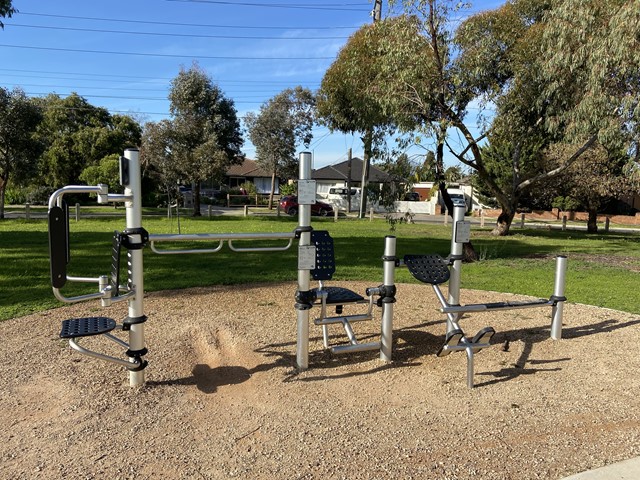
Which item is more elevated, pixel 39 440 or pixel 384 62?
pixel 384 62

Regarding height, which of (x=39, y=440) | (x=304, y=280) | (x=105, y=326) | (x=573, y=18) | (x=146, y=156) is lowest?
(x=39, y=440)

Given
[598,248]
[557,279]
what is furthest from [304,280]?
[598,248]

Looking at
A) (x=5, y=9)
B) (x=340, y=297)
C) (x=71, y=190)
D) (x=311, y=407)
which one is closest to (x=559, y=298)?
(x=340, y=297)

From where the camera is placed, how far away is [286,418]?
3.26 m

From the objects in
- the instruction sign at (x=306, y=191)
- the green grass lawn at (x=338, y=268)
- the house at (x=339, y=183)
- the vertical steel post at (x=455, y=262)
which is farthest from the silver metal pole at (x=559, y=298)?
the house at (x=339, y=183)

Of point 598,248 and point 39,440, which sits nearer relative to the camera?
point 39,440

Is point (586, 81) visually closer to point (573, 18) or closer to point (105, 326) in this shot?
point (573, 18)

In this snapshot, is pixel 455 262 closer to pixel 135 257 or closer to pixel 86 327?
pixel 135 257

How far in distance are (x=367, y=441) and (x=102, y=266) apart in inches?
288

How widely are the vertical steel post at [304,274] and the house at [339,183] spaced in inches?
1276

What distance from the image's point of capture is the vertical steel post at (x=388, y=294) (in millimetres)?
4145

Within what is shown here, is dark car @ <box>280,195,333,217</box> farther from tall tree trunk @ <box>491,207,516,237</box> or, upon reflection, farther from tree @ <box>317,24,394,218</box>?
tall tree trunk @ <box>491,207,516,237</box>

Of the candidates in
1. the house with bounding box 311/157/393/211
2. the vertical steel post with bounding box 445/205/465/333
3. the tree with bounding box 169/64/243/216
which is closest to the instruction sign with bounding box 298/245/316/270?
the vertical steel post with bounding box 445/205/465/333

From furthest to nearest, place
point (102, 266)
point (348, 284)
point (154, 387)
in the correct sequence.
Answer: point (102, 266) → point (348, 284) → point (154, 387)
